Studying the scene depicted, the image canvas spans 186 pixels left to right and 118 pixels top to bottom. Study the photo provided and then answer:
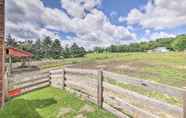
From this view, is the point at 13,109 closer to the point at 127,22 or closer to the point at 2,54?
the point at 2,54

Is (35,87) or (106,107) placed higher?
(106,107)

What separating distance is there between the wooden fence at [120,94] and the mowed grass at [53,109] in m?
0.30

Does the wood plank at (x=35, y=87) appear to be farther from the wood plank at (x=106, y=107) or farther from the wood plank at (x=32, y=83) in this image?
the wood plank at (x=106, y=107)

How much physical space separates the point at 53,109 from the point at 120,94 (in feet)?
7.64

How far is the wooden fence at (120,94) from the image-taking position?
4125mm

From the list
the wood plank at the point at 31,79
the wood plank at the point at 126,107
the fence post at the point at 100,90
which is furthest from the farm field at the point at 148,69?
the wood plank at the point at 31,79

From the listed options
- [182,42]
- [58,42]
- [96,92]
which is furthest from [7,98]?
[182,42]

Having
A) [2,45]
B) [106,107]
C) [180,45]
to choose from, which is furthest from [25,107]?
[180,45]

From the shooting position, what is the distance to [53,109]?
22.4ft

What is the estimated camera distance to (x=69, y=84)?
913 cm

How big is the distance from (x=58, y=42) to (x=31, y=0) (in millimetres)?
32126

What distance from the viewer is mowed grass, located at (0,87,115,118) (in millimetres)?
6114

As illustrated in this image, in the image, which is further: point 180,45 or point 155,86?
point 180,45

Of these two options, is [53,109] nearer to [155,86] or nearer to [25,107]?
[25,107]
